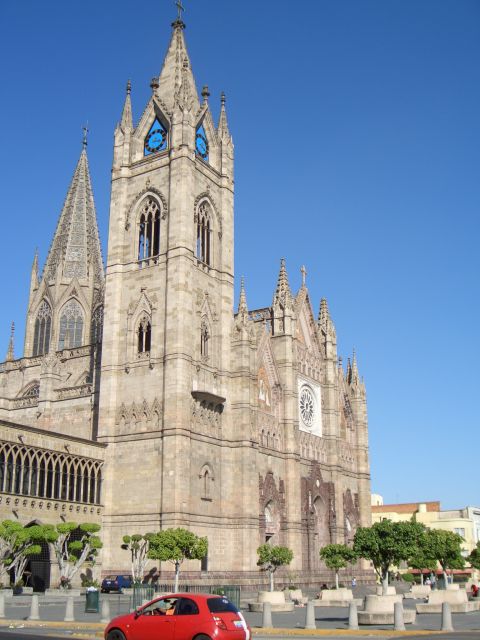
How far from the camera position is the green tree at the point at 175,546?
3922cm

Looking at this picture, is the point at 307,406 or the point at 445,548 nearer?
the point at 445,548

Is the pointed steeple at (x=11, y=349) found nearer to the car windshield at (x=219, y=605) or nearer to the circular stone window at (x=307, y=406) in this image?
the circular stone window at (x=307, y=406)

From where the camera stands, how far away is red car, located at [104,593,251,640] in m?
17.8

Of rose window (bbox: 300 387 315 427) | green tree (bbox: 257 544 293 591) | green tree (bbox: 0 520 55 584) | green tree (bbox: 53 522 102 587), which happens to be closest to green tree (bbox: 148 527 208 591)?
green tree (bbox: 53 522 102 587)

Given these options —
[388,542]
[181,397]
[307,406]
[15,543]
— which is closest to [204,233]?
[181,397]

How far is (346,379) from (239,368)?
22786 mm

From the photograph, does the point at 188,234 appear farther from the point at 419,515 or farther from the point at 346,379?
the point at 419,515

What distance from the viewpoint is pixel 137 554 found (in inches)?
1868

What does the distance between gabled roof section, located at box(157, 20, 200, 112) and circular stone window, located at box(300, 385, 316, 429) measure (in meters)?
24.7

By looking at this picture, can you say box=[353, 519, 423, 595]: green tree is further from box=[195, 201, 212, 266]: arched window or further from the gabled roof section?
the gabled roof section

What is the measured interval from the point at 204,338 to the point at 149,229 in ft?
29.5

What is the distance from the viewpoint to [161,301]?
53.0 metres

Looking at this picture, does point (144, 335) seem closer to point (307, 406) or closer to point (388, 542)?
point (307, 406)

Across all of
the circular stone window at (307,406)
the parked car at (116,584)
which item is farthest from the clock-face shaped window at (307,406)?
the parked car at (116,584)
